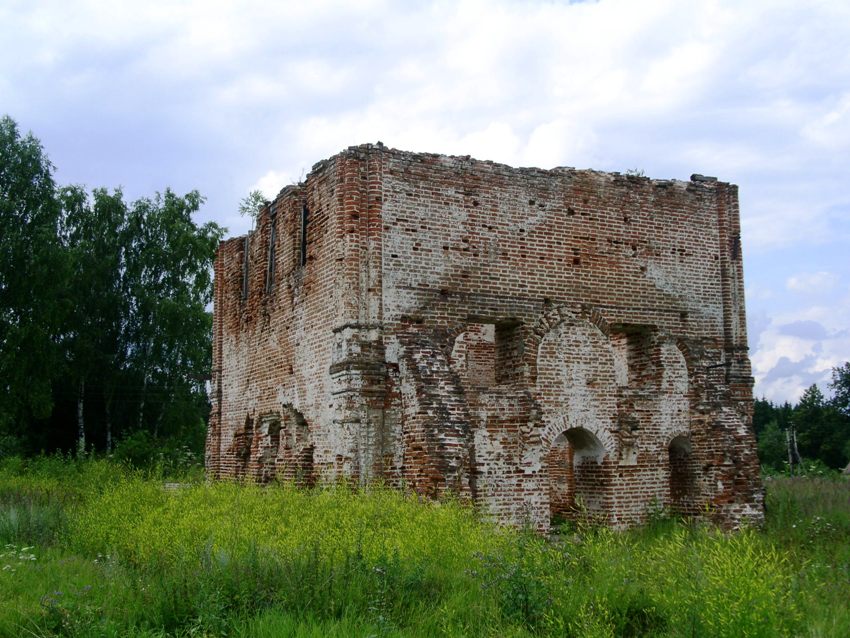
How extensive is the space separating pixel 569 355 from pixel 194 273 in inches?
696

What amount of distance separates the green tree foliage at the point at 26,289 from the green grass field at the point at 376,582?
14.6 m

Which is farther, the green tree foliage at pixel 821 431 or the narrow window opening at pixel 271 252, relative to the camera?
the green tree foliage at pixel 821 431

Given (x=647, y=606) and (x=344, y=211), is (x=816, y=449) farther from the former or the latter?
(x=647, y=606)

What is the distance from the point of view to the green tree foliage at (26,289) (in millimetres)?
21969

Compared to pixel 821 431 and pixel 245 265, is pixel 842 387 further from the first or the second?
pixel 245 265

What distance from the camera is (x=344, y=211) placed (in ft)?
36.7

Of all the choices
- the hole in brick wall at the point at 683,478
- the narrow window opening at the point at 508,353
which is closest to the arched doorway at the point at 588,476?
the narrow window opening at the point at 508,353

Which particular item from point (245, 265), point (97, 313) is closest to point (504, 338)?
point (245, 265)

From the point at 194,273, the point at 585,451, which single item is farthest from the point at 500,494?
the point at 194,273

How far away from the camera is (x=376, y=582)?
583 cm

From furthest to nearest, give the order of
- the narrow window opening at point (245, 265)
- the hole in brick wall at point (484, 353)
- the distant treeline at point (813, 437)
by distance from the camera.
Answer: the distant treeline at point (813, 437)
the narrow window opening at point (245, 265)
the hole in brick wall at point (484, 353)

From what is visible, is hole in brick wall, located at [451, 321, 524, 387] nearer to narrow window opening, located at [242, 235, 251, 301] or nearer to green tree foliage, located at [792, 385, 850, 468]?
narrow window opening, located at [242, 235, 251, 301]

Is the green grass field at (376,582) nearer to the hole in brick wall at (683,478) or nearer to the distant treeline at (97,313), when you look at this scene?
the hole in brick wall at (683,478)

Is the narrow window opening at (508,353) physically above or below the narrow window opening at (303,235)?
below
